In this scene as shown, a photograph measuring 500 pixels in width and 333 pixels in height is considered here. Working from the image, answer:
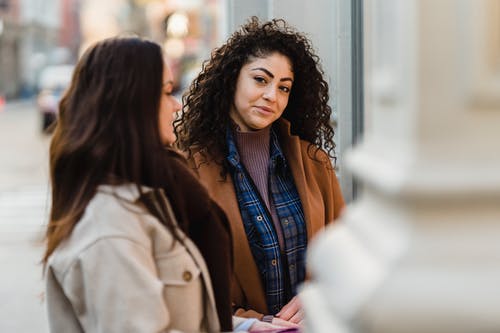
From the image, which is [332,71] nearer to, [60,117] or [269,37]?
[269,37]

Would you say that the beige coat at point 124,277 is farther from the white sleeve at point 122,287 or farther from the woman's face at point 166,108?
the woman's face at point 166,108

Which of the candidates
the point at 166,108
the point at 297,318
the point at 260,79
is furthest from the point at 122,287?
the point at 260,79

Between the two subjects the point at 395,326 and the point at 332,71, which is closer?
the point at 395,326

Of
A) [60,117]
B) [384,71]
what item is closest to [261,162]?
[60,117]

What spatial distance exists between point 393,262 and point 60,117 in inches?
54.5

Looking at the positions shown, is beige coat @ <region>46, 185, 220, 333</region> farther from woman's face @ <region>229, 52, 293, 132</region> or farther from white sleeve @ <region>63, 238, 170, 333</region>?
woman's face @ <region>229, 52, 293, 132</region>

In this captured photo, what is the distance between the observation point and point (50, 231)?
260 centimetres

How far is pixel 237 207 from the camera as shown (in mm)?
3469

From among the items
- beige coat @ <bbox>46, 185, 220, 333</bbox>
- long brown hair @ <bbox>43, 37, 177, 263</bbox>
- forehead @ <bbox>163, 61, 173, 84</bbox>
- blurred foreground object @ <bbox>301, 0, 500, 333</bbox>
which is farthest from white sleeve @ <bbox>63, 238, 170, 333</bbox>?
blurred foreground object @ <bbox>301, 0, 500, 333</bbox>

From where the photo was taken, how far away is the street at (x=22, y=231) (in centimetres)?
741

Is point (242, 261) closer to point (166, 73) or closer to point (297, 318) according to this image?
point (297, 318)

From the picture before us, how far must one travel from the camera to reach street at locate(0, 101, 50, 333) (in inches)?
292

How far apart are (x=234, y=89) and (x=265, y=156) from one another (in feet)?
1.08

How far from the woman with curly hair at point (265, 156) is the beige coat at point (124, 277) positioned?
73 centimetres
